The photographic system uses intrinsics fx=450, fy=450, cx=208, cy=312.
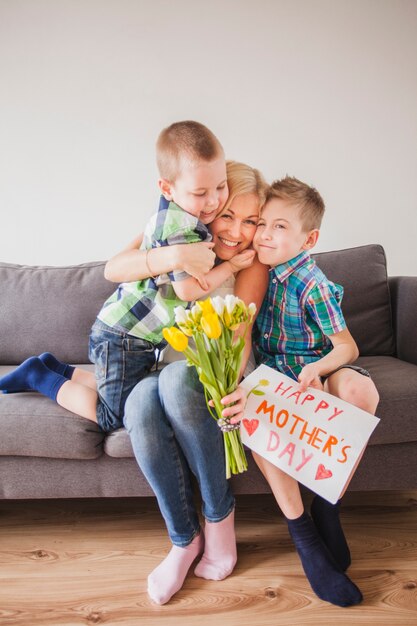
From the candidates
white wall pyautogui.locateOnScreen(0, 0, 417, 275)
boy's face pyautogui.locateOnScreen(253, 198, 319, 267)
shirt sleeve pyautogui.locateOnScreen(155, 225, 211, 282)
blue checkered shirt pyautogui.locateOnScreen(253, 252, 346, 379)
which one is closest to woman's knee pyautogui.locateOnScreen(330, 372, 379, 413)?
blue checkered shirt pyautogui.locateOnScreen(253, 252, 346, 379)

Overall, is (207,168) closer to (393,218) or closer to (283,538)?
(283,538)

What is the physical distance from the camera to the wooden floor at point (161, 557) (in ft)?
3.32

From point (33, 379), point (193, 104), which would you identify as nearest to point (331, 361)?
point (33, 379)

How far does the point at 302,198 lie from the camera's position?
1.24 m

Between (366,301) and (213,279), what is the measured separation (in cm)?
76

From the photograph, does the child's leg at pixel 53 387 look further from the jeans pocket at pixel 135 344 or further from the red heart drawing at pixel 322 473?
the red heart drawing at pixel 322 473

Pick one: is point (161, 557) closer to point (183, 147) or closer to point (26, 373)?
point (26, 373)

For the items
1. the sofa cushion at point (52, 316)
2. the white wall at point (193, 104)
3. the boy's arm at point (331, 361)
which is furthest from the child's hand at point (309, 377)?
the white wall at point (193, 104)

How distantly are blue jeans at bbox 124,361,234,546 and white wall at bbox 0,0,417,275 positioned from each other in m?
1.26

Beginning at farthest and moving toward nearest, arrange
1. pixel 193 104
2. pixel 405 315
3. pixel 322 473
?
pixel 193 104 → pixel 405 315 → pixel 322 473

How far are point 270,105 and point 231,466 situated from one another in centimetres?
172

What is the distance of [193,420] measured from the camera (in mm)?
1075

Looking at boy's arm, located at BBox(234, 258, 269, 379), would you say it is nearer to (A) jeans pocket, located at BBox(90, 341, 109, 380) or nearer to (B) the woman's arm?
(B) the woman's arm

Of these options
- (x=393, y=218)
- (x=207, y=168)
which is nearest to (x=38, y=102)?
(x=207, y=168)
